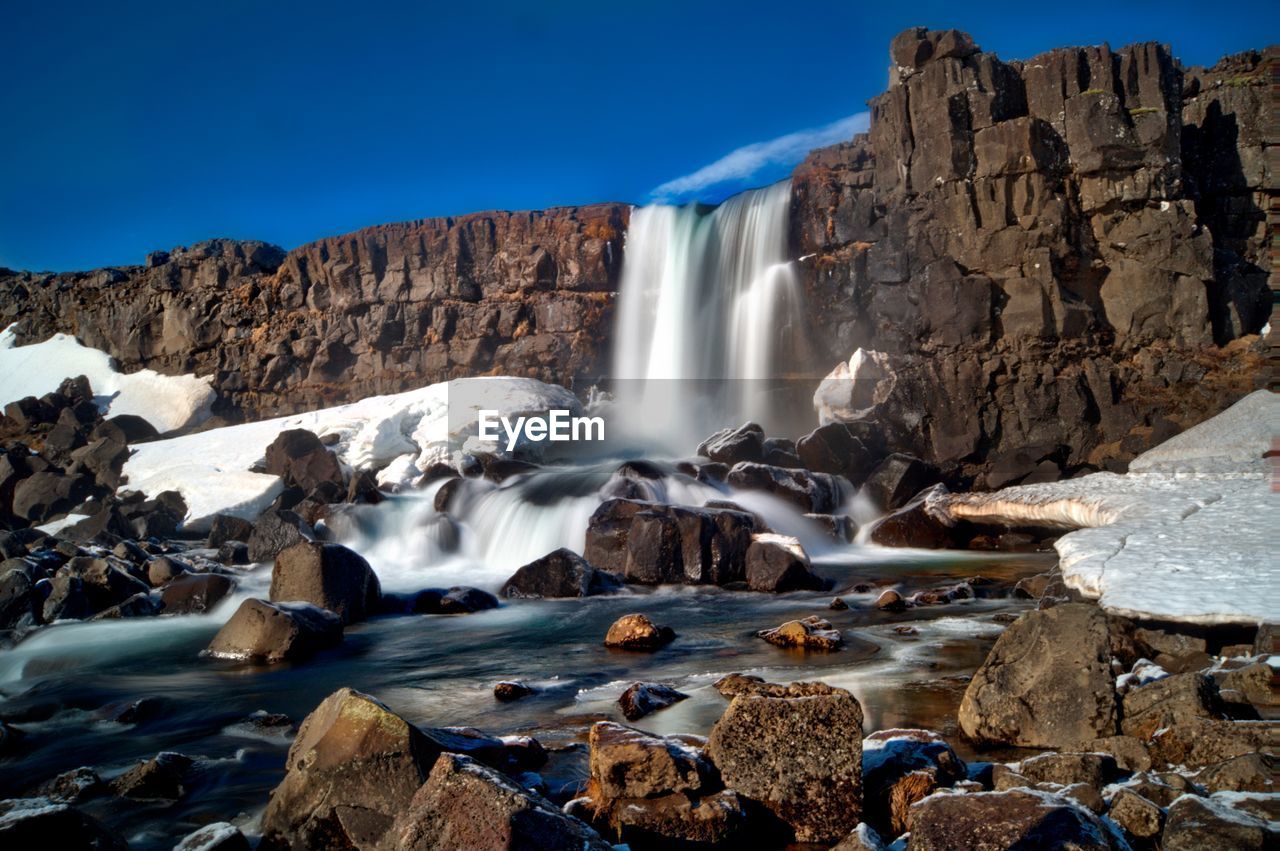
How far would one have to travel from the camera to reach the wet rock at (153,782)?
5855 mm

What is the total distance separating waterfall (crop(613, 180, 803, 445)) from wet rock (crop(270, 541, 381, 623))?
1720 centimetres

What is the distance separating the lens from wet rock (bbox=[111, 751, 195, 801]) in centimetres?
586

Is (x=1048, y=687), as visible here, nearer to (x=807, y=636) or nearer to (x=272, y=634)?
(x=807, y=636)

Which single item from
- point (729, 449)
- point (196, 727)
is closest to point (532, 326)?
point (729, 449)

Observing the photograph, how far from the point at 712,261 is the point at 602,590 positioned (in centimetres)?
1716

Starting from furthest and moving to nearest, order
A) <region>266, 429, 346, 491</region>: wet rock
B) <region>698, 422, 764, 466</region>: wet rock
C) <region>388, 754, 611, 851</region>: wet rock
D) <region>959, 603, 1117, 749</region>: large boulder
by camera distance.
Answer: <region>266, 429, 346, 491</region>: wet rock
<region>698, 422, 764, 466</region>: wet rock
<region>959, 603, 1117, 749</region>: large boulder
<region>388, 754, 611, 851</region>: wet rock

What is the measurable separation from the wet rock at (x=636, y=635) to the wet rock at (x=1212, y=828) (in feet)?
21.2

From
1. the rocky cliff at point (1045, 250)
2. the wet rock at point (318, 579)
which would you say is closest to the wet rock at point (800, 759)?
the wet rock at point (318, 579)

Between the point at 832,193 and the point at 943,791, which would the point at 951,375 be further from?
the point at 943,791

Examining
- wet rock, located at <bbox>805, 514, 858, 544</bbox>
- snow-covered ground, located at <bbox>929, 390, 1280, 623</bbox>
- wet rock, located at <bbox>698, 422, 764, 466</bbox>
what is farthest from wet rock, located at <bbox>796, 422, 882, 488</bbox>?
snow-covered ground, located at <bbox>929, 390, 1280, 623</bbox>

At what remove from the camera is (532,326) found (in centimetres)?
3294

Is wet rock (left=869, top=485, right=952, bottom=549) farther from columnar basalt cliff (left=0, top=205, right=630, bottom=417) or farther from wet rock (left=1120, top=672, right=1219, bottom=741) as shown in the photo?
columnar basalt cliff (left=0, top=205, right=630, bottom=417)

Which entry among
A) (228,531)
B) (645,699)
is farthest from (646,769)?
(228,531)

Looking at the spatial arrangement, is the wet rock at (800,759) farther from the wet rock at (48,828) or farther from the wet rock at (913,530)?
the wet rock at (913,530)
